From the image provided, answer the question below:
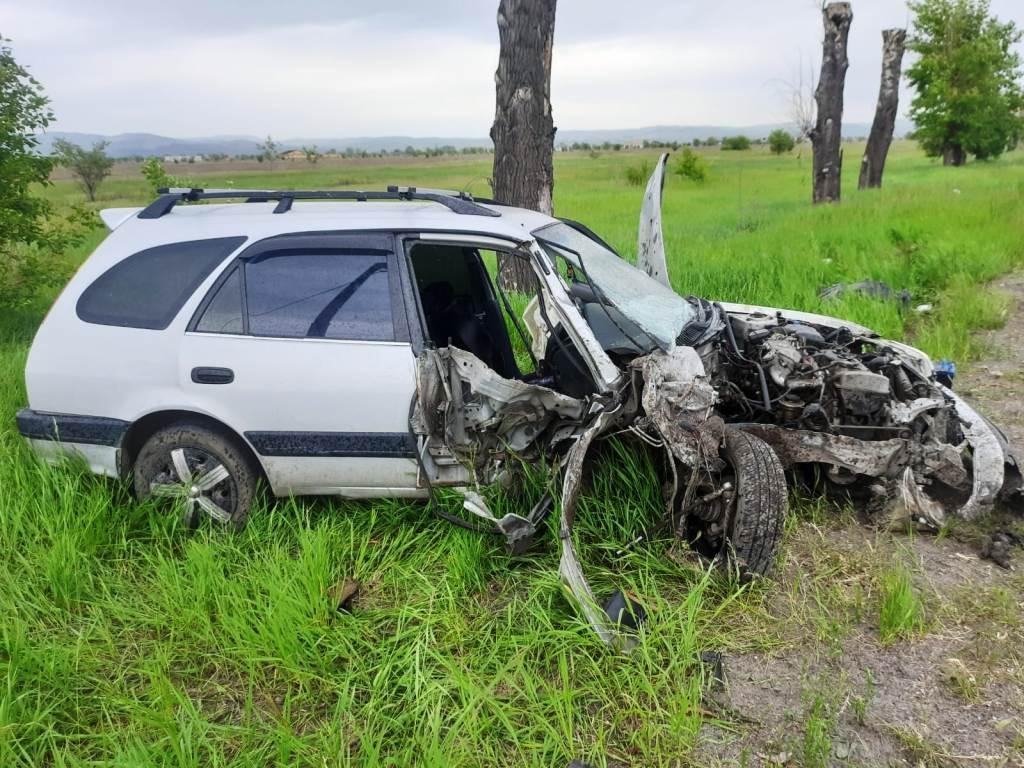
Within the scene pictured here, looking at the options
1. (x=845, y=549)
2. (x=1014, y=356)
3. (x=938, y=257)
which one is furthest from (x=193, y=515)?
(x=938, y=257)

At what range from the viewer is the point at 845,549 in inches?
129

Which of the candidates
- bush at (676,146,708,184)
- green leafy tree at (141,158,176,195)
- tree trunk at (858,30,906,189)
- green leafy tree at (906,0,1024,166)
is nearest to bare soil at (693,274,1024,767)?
green leafy tree at (141,158,176,195)

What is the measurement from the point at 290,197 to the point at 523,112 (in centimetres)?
383

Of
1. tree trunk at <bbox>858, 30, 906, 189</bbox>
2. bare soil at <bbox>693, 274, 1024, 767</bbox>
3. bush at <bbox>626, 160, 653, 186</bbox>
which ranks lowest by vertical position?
bare soil at <bbox>693, 274, 1024, 767</bbox>

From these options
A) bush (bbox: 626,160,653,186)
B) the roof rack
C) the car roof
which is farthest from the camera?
bush (bbox: 626,160,653,186)

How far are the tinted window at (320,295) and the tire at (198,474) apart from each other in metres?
0.60

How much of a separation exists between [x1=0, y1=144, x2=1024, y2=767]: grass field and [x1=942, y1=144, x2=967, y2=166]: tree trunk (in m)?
40.2

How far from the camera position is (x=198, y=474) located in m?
3.38

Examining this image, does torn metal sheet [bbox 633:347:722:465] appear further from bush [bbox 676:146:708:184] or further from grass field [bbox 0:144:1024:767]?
bush [bbox 676:146:708:184]

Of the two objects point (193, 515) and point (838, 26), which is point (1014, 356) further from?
point (838, 26)

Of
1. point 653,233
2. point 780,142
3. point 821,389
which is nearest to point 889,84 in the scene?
point 653,233

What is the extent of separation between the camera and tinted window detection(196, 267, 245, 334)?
3.30 metres

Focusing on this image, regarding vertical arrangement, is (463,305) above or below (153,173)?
below

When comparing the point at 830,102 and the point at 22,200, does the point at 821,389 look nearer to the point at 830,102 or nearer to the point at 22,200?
the point at 22,200
